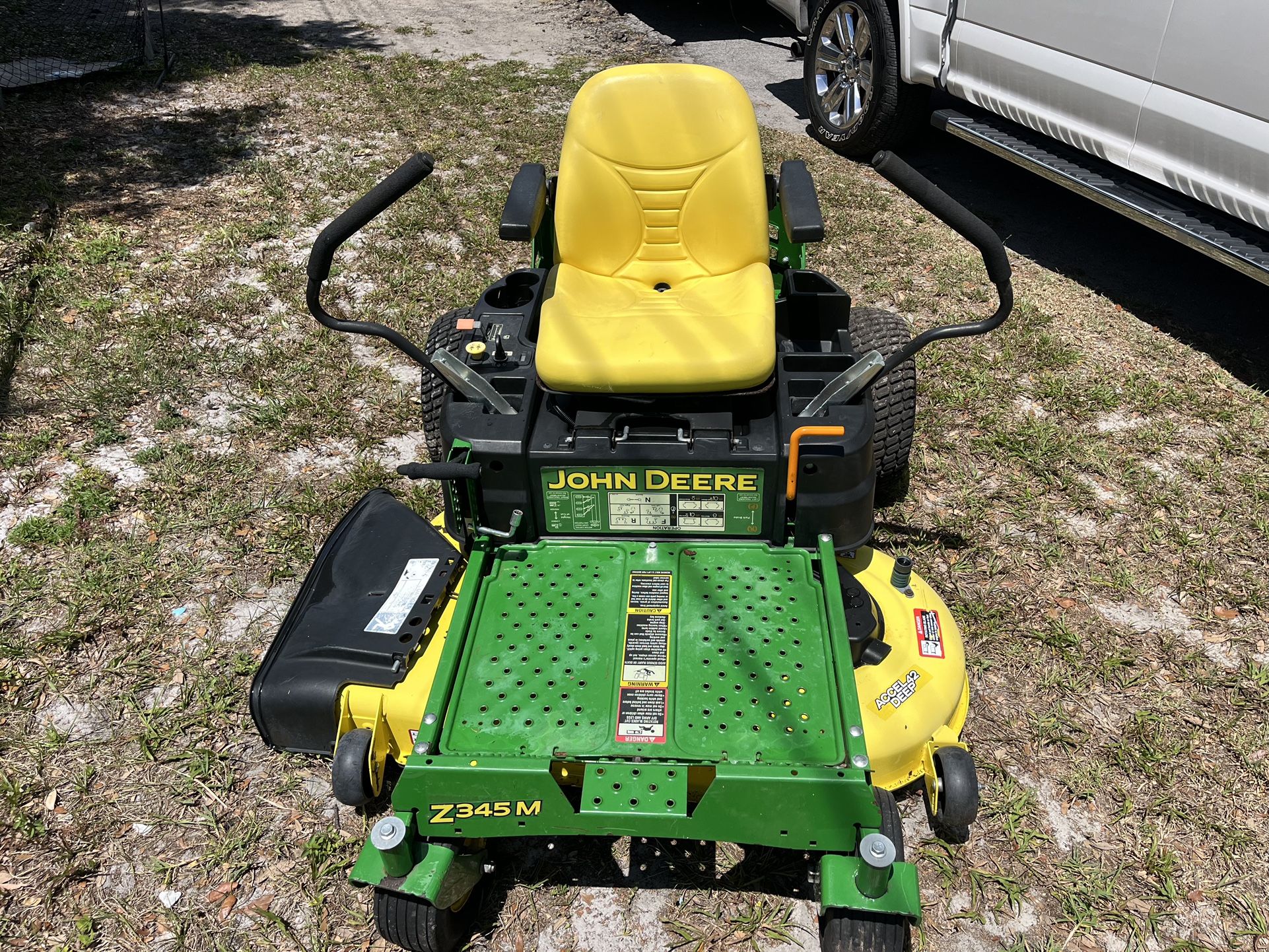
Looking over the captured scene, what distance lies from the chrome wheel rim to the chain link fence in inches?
219

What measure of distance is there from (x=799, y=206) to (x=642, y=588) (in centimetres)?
140

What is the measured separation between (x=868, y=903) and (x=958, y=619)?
52.5 inches

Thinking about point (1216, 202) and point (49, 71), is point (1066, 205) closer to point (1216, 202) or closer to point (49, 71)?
point (1216, 202)

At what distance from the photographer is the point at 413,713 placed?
86.9 inches

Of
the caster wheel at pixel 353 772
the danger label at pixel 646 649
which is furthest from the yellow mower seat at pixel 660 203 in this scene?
the caster wheel at pixel 353 772

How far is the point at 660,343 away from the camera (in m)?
2.43

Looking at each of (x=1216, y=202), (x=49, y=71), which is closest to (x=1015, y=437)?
(x=1216, y=202)

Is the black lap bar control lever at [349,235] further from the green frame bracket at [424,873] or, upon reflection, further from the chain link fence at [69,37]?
the chain link fence at [69,37]

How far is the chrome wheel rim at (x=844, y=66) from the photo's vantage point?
582 cm

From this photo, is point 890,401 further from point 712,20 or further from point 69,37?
point 69,37

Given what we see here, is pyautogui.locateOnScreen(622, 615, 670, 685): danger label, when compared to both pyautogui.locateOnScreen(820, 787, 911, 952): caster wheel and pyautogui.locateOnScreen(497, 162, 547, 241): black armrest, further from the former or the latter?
pyautogui.locateOnScreen(497, 162, 547, 241): black armrest

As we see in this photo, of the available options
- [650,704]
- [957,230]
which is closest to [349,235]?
[650,704]

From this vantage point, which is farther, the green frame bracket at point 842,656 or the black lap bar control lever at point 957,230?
the black lap bar control lever at point 957,230

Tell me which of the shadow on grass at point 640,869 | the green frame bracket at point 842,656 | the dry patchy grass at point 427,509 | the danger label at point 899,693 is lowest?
the shadow on grass at point 640,869
